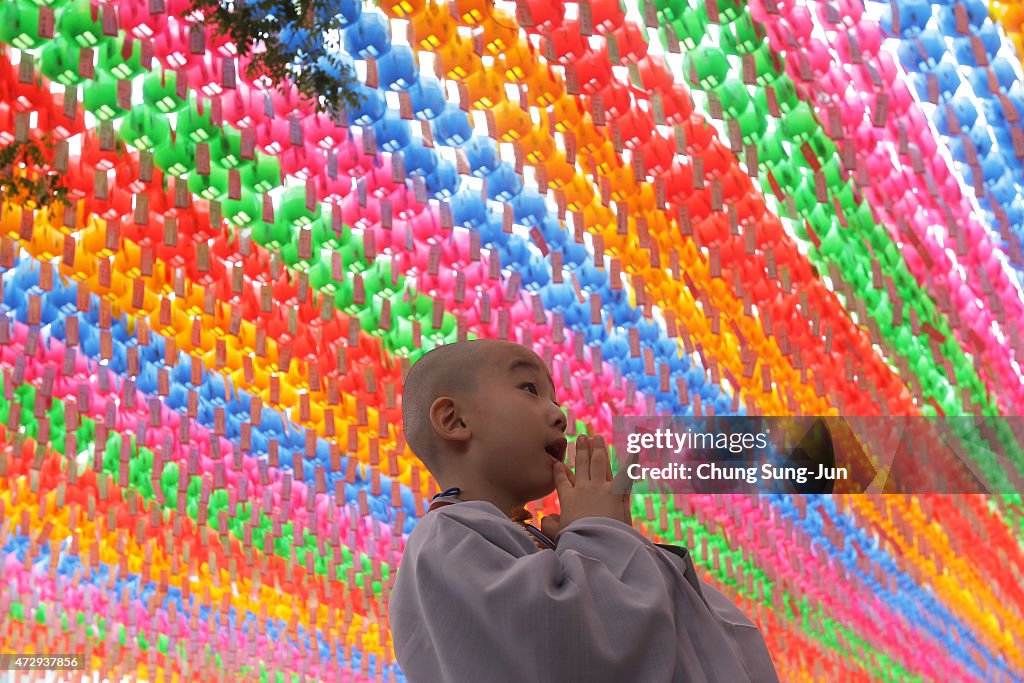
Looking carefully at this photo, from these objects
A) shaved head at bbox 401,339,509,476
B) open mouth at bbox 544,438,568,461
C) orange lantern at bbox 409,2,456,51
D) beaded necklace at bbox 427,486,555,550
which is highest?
orange lantern at bbox 409,2,456,51

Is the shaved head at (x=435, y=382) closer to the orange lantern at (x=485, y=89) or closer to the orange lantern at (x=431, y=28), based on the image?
the orange lantern at (x=431, y=28)

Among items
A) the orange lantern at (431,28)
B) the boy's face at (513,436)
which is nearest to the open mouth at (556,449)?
the boy's face at (513,436)

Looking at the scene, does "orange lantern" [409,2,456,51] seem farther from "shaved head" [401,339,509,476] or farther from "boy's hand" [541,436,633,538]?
"boy's hand" [541,436,633,538]

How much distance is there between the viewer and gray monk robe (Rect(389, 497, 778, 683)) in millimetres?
1063

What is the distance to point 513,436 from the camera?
4.21 feet

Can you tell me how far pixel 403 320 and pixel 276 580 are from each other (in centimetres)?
422

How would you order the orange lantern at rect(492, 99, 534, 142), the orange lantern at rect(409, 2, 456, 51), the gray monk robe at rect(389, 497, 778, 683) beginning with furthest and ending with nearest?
the orange lantern at rect(492, 99, 534, 142), the orange lantern at rect(409, 2, 456, 51), the gray monk robe at rect(389, 497, 778, 683)

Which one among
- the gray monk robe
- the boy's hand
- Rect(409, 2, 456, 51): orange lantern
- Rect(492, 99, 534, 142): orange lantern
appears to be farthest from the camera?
Rect(492, 99, 534, 142): orange lantern

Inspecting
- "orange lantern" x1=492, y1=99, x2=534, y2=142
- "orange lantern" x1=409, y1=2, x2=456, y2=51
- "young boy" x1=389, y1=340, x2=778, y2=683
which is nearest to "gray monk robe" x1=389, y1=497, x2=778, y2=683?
"young boy" x1=389, y1=340, x2=778, y2=683

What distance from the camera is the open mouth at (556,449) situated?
1.30m

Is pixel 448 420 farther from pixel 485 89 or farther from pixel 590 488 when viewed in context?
pixel 485 89

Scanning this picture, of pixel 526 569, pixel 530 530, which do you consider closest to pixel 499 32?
pixel 530 530

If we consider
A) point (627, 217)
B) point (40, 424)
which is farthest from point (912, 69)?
point (40, 424)

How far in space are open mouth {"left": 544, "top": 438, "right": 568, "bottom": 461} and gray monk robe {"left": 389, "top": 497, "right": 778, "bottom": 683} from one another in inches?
4.7
